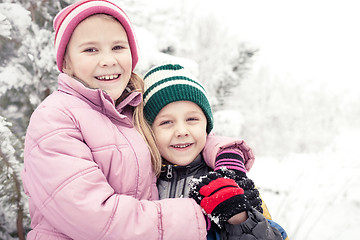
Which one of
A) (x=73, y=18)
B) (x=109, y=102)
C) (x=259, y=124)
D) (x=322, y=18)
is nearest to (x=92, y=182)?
(x=109, y=102)

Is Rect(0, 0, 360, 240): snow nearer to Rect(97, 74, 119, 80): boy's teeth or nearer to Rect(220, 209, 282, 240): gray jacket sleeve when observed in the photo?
Rect(97, 74, 119, 80): boy's teeth

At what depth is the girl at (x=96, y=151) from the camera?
3.41ft

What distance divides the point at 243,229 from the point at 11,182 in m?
1.24

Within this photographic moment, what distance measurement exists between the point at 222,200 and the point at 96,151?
0.53 m

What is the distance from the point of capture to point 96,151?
3.87ft

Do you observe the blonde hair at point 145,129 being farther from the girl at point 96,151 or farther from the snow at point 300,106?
the snow at point 300,106

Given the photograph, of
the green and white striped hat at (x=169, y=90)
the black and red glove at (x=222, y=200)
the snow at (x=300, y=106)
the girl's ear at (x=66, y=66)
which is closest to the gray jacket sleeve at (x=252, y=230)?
the black and red glove at (x=222, y=200)

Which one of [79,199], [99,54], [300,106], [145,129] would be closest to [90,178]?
[79,199]

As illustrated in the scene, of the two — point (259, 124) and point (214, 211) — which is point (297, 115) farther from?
point (214, 211)

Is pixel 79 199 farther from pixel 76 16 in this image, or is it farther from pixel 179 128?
pixel 76 16

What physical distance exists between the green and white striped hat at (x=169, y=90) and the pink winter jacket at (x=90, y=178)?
0.29 metres

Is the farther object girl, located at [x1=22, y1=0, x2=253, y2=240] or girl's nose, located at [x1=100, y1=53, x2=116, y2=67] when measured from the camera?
girl's nose, located at [x1=100, y1=53, x2=116, y2=67]

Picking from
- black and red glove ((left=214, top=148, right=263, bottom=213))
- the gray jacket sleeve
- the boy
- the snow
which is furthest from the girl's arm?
the snow

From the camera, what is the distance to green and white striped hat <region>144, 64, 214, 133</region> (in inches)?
61.1
